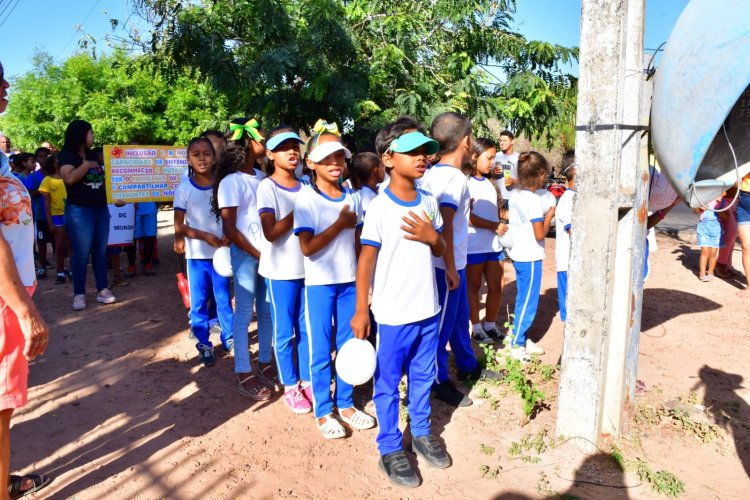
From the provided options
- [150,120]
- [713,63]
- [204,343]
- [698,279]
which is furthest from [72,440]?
[150,120]

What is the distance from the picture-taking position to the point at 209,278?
4.91 metres

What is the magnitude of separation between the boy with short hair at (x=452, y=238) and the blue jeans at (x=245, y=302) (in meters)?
1.33

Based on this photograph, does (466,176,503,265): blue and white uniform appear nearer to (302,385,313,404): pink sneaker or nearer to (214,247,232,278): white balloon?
(302,385,313,404): pink sneaker

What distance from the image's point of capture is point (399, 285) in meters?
3.07

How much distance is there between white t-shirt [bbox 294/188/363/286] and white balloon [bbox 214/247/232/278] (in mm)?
1268

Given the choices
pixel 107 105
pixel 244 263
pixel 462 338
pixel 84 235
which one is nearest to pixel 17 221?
pixel 244 263

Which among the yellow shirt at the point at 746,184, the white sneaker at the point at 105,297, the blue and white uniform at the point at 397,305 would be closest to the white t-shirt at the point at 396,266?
the blue and white uniform at the point at 397,305

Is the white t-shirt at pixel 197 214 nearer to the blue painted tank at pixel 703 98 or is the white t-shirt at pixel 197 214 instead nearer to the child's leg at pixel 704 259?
the blue painted tank at pixel 703 98

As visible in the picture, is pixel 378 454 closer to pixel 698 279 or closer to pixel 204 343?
pixel 204 343

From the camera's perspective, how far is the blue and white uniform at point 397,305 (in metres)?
3.06

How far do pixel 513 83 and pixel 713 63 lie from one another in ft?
18.4

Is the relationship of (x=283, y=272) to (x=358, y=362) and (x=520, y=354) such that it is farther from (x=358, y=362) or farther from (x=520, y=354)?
(x=520, y=354)

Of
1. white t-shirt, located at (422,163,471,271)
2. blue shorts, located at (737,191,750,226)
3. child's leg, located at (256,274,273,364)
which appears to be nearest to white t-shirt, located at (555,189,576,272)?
white t-shirt, located at (422,163,471,271)

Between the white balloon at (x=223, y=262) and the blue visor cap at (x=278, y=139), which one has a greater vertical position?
the blue visor cap at (x=278, y=139)
